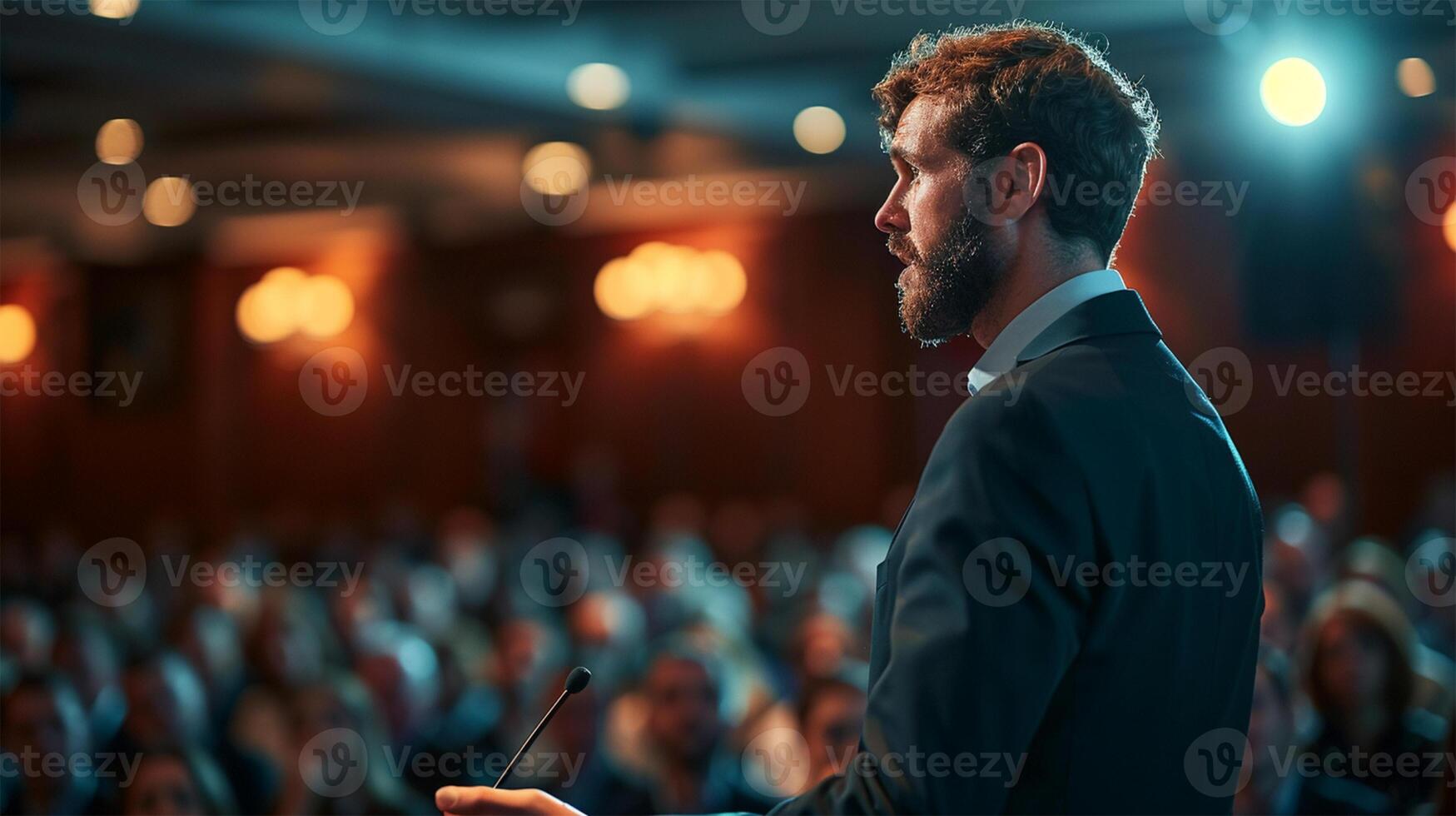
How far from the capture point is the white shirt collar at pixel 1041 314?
1.19 meters

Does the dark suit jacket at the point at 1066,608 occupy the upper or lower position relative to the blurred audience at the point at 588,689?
upper

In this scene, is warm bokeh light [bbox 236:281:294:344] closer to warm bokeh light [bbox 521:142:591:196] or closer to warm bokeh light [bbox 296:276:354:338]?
warm bokeh light [bbox 296:276:354:338]

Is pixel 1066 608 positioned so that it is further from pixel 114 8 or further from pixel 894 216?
pixel 114 8

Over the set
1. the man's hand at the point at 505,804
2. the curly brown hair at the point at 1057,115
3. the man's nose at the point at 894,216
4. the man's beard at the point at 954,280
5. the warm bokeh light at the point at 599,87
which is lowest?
the man's hand at the point at 505,804

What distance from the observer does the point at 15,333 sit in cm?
1369

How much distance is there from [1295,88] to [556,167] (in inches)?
205

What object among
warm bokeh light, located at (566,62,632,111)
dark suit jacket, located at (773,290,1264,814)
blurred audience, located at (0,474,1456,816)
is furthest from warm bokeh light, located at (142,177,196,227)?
dark suit jacket, located at (773,290,1264,814)

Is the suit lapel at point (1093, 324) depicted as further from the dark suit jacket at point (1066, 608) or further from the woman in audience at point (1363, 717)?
the woman in audience at point (1363, 717)

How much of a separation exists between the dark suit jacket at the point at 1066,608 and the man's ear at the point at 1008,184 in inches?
4.0

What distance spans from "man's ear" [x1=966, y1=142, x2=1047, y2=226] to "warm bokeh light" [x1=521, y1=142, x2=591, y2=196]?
8.14m

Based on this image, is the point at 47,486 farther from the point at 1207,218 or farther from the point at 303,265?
the point at 1207,218

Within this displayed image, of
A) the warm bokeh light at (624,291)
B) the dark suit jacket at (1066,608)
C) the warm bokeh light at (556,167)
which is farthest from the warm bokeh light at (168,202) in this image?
the dark suit jacket at (1066,608)

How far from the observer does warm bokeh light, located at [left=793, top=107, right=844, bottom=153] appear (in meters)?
8.80

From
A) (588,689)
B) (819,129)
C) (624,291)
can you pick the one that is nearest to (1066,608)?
(588,689)
